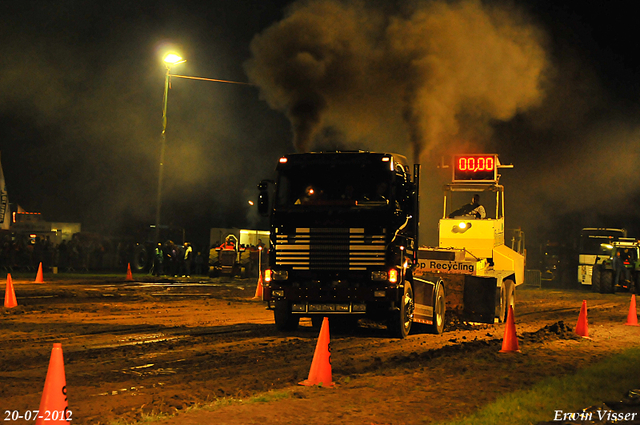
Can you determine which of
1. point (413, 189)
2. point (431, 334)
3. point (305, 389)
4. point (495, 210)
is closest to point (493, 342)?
point (431, 334)

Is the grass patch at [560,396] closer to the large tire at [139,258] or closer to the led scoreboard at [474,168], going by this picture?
the led scoreboard at [474,168]

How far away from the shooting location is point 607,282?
95.9ft

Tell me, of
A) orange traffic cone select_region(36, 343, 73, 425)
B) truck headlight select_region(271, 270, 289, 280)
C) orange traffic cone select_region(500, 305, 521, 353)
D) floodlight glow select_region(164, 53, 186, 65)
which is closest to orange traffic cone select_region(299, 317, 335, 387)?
orange traffic cone select_region(36, 343, 73, 425)

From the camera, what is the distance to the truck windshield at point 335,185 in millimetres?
11695

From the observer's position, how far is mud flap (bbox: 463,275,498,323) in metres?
14.2

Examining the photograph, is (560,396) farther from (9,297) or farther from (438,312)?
(9,297)

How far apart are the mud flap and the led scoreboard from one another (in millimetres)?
4711

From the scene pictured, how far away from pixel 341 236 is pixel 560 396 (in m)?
5.04

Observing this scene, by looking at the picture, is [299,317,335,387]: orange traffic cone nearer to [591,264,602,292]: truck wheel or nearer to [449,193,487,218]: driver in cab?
[449,193,487,218]: driver in cab

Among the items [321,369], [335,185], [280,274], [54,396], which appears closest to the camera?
[54,396]

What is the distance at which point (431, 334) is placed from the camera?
1305 cm

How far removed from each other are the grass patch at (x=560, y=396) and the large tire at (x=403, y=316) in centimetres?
341

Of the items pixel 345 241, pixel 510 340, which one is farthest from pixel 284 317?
pixel 510 340

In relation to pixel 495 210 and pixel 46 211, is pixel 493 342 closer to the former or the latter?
pixel 495 210
